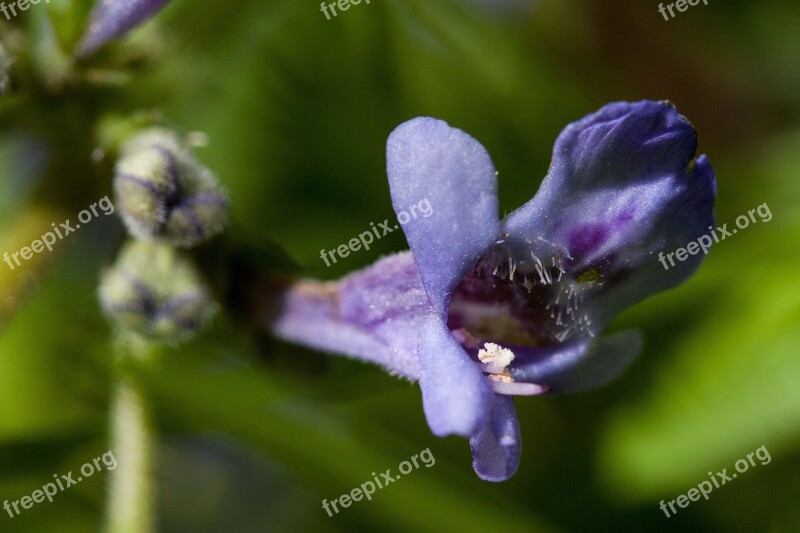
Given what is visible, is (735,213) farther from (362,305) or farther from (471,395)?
(471,395)

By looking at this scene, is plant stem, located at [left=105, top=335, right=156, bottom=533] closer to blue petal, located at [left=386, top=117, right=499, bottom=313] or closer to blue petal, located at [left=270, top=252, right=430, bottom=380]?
blue petal, located at [left=270, top=252, right=430, bottom=380]

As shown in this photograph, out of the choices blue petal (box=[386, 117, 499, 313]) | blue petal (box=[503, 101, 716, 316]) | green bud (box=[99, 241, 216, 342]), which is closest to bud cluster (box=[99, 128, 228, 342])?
green bud (box=[99, 241, 216, 342])

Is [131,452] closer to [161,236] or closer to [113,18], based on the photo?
[161,236]

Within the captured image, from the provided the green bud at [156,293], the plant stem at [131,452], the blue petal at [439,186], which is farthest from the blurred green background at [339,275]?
the blue petal at [439,186]

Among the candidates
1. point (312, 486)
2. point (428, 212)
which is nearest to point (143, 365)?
point (312, 486)

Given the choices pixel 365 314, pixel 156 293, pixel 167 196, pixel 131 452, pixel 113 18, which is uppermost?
pixel 113 18

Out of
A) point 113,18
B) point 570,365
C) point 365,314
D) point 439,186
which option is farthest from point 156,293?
point 570,365
